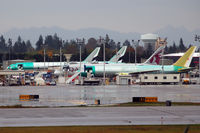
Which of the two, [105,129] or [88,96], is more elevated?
[105,129]

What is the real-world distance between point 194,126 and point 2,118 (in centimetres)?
1704

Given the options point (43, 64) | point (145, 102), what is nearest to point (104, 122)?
point (145, 102)

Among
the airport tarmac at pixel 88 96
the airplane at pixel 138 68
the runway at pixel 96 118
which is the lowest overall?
the airport tarmac at pixel 88 96

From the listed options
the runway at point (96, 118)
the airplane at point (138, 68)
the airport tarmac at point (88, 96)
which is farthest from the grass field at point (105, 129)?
the airplane at point (138, 68)

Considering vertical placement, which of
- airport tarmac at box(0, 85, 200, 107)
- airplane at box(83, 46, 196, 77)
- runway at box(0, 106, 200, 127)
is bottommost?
airport tarmac at box(0, 85, 200, 107)

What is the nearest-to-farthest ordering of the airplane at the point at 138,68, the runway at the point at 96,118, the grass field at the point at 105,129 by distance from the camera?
the grass field at the point at 105,129 < the runway at the point at 96,118 < the airplane at the point at 138,68

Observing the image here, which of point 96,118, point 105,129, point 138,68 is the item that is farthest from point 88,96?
point 138,68

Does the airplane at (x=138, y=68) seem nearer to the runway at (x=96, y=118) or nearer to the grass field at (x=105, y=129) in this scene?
the runway at (x=96, y=118)

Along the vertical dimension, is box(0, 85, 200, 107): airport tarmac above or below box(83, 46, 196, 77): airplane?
below

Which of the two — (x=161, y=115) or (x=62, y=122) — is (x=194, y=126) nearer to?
(x=161, y=115)

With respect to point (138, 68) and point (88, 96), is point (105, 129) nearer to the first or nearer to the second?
point (88, 96)

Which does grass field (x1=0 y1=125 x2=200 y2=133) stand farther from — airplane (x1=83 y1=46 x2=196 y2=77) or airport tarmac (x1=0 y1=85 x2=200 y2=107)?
airplane (x1=83 y1=46 x2=196 y2=77)

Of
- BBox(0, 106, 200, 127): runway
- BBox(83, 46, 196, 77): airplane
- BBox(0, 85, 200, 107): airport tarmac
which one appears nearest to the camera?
BBox(0, 106, 200, 127): runway

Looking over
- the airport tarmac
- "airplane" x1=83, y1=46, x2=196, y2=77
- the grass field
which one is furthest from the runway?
"airplane" x1=83, y1=46, x2=196, y2=77
